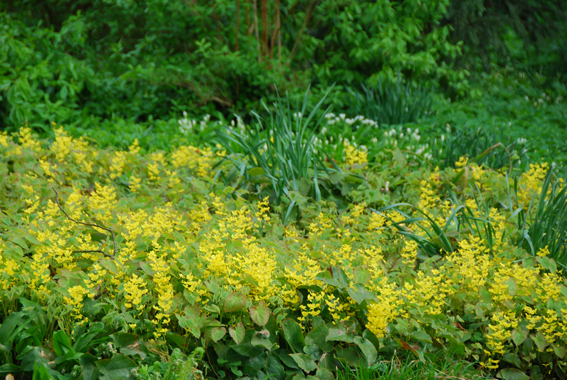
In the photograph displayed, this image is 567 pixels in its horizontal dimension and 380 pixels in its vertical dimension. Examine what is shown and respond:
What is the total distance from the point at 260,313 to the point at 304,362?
0.25 m

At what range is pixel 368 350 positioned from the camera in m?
2.17

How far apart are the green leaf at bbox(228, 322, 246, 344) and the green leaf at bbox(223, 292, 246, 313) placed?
2.4 inches

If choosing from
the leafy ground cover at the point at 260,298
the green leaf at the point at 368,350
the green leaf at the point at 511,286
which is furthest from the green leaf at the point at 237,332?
the green leaf at the point at 511,286

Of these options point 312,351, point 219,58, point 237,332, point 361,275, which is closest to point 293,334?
point 312,351

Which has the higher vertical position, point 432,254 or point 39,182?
point 39,182

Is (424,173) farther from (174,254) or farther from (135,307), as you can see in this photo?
(135,307)

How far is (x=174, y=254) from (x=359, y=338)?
34.8 inches

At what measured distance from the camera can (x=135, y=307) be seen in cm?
223

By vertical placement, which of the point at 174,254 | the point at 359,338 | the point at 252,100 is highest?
the point at 174,254

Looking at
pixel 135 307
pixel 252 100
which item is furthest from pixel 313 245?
pixel 252 100

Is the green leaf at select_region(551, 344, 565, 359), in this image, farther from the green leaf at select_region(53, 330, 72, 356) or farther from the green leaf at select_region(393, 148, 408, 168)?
the green leaf at select_region(393, 148, 408, 168)

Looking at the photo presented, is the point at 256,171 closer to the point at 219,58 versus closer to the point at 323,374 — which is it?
the point at 323,374

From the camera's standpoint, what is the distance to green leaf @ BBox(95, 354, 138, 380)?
1968mm

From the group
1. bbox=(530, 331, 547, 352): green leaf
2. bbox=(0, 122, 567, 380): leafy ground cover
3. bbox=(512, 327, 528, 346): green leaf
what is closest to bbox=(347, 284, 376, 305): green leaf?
bbox=(0, 122, 567, 380): leafy ground cover
